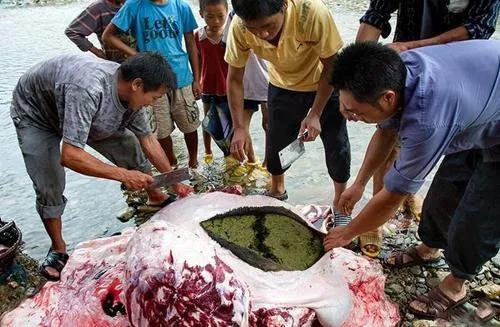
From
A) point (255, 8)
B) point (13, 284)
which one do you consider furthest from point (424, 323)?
A: point (13, 284)

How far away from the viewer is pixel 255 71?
4172 mm

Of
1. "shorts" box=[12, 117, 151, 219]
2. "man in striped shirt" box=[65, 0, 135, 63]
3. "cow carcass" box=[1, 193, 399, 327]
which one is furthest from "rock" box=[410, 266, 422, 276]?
"man in striped shirt" box=[65, 0, 135, 63]

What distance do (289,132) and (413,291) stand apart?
144cm

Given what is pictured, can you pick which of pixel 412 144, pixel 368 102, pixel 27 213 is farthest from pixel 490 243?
pixel 27 213

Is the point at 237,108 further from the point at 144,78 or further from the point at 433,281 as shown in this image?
the point at 433,281

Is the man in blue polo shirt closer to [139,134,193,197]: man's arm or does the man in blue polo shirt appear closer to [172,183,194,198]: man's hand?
[172,183,194,198]: man's hand

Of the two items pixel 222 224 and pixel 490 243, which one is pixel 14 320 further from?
pixel 490 243

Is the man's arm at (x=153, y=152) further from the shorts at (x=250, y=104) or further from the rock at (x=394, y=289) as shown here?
the rock at (x=394, y=289)

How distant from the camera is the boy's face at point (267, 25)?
2.69 m

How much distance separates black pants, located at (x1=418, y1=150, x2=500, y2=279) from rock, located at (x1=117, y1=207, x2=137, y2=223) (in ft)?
7.80

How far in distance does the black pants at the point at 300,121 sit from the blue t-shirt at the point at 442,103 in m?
1.19

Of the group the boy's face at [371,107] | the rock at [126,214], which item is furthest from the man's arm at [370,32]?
the rock at [126,214]

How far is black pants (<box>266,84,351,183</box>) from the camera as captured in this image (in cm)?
336

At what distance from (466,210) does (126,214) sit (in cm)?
269
